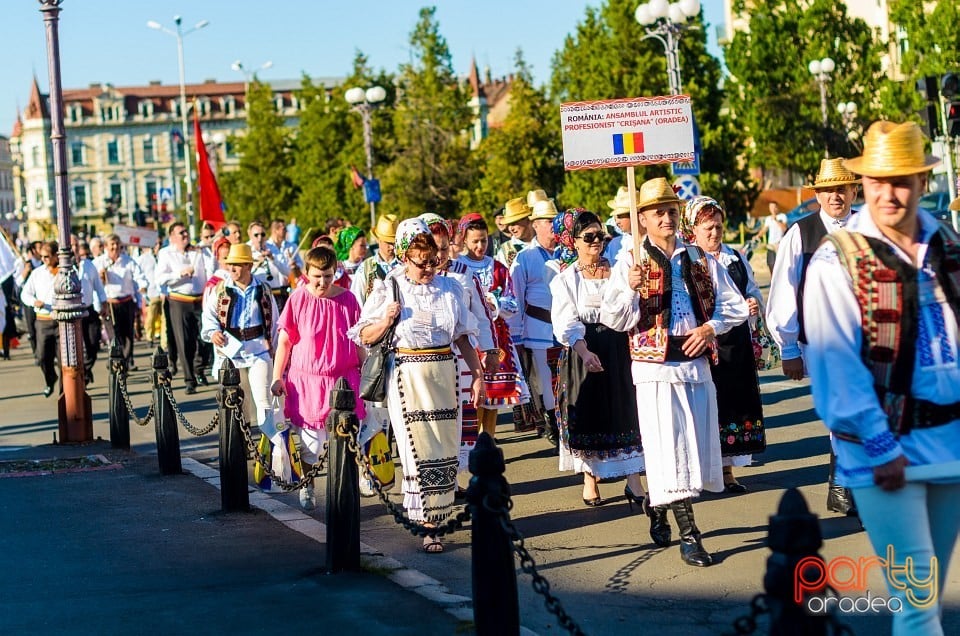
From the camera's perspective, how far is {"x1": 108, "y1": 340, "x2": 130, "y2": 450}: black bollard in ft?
42.5

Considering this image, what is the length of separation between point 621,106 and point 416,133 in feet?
151

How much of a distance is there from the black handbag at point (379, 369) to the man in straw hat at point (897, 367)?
3.91m

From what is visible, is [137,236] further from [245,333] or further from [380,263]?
[380,263]

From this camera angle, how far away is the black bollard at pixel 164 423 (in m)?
11.4

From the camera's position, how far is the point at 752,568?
7383mm

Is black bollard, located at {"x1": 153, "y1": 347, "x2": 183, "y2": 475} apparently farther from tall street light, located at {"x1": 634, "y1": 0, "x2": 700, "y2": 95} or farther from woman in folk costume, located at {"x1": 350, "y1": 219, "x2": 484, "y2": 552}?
tall street light, located at {"x1": 634, "y1": 0, "x2": 700, "y2": 95}

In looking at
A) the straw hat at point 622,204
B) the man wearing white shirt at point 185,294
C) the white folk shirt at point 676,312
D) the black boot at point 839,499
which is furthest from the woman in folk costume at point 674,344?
the man wearing white shirt at point 185,294

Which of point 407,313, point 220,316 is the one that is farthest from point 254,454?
point 220,316

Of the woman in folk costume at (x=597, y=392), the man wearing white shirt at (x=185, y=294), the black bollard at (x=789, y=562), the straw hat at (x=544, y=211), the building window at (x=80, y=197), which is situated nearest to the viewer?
the black bollard at (x=789, y=562)

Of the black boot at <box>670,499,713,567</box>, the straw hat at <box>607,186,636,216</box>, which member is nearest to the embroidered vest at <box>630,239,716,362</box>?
the black boot at <box>670,499,713,567</box>

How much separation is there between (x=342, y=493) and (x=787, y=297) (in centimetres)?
262

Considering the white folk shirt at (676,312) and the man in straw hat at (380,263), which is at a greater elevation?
the man in straw hat at (380,263)

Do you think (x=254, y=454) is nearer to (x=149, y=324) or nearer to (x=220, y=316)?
(x=220, y=316)

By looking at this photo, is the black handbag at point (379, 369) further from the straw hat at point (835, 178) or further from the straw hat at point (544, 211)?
the straw hat at point (544, 211)
